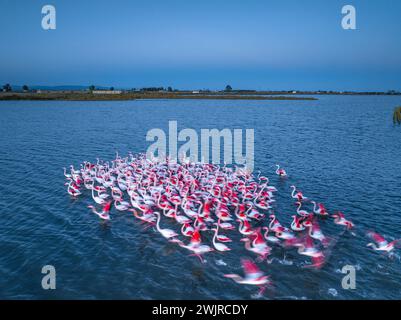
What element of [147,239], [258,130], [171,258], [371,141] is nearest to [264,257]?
[171,258]

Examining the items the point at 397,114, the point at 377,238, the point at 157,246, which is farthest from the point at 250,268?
the point at 397,114

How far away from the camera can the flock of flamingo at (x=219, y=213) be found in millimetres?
13258

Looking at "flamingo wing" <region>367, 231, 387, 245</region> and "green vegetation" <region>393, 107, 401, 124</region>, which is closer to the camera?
"flamingo wing" <region>367, 231, 387, 245</region>

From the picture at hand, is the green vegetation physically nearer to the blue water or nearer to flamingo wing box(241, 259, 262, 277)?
the blue water

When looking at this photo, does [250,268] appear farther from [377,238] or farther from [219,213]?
[377,238]

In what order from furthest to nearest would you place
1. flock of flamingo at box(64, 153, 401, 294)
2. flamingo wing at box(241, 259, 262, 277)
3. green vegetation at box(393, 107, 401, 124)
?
green vegetation at box(393, 107, 401, 124) → flock of flamingo at box(64, 153, 401, 294) → flamingo wing at box(241, 259, 262, 277)

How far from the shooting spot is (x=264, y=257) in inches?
503

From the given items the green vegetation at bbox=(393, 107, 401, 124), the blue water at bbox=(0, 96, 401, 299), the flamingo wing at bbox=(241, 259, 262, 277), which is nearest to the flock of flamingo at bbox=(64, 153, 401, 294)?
the flamingo wing at bbox=(241, 259, 262, 277)

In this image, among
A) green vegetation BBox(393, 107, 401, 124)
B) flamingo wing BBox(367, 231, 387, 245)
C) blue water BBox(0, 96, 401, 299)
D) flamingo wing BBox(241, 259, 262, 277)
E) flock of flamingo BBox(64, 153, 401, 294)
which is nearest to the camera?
blue water BBox(0, 96, 401, 299)

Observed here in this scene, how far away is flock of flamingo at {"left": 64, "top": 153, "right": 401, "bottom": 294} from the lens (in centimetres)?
1326

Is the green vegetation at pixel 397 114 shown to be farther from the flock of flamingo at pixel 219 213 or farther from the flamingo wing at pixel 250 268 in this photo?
the flamingo wing at pixel 250 268

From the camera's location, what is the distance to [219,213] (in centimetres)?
1566

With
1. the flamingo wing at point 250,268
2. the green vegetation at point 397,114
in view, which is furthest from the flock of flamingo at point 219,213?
the green vegetation at point 397,114

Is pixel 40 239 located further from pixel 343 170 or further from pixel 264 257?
pixel 343 170
